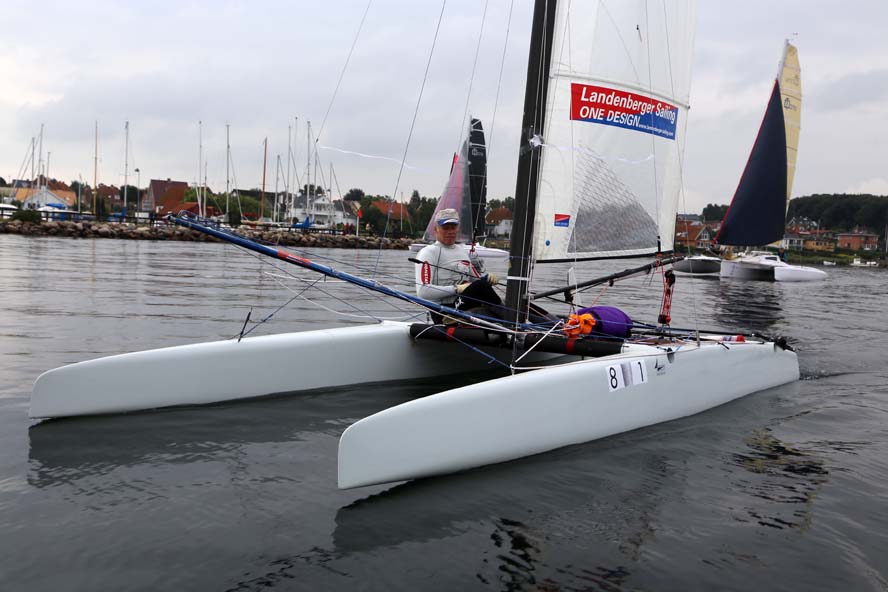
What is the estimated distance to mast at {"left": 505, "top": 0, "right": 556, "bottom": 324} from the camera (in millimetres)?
5684

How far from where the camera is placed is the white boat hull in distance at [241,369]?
4754 mm

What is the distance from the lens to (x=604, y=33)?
603cm

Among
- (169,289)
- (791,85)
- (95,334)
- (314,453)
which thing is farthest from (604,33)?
(791,85)

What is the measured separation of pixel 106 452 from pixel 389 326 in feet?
8.15

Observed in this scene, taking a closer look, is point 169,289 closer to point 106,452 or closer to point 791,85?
point 106,452

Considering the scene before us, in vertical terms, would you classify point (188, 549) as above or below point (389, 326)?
below

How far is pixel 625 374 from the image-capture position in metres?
4.83

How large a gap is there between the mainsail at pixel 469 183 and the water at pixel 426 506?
68.6 feet

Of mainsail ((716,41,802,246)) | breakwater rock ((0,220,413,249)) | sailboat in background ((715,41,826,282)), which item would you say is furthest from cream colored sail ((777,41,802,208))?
breakwater rock ((0,220,413,249))

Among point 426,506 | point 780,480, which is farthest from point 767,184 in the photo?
point 426,506

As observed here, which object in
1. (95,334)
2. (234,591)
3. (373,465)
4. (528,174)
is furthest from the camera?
(95,334)

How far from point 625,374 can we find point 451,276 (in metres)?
1.88

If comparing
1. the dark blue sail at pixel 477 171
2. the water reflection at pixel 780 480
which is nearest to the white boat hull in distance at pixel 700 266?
the dark blue sail at pixel 477 171

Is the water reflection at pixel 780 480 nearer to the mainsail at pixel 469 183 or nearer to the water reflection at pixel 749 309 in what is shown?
the water reflection at pixel 749 309
